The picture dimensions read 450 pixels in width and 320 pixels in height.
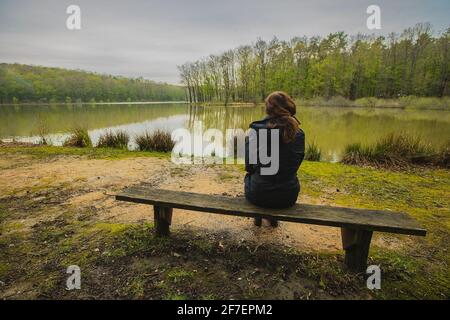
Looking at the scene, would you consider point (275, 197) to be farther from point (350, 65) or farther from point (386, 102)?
point (350, 65)

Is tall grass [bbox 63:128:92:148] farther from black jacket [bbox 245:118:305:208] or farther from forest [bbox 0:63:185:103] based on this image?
forest [bbox 0:63:185:103]

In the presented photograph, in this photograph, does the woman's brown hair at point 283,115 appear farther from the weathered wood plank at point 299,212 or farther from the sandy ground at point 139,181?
the sandy ground at point 139,181

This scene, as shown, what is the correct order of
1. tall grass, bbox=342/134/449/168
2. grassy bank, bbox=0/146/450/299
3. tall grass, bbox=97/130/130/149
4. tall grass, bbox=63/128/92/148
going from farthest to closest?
tall grass, bbox=63/128/92/148
tall grass, bbox=97/130/130/149
tall grass, bbox=342/134/449/168
grassy bank, bbox=0/146/450/299

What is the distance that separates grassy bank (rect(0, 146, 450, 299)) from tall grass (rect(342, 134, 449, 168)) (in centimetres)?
256

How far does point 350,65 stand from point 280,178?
3800cm

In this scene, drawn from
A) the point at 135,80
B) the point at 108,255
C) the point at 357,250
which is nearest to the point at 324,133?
the point at 357,250

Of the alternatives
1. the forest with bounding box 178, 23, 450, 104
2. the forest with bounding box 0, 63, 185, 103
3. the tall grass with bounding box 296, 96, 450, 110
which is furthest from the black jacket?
the forest with bounding box 0, 63, 185, 103

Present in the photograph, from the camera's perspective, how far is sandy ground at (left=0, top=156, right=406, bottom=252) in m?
2.97

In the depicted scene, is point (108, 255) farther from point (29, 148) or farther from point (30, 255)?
point (29, 148)

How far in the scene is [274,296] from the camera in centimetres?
202

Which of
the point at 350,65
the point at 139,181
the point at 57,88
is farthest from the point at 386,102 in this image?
the point at 57,88
